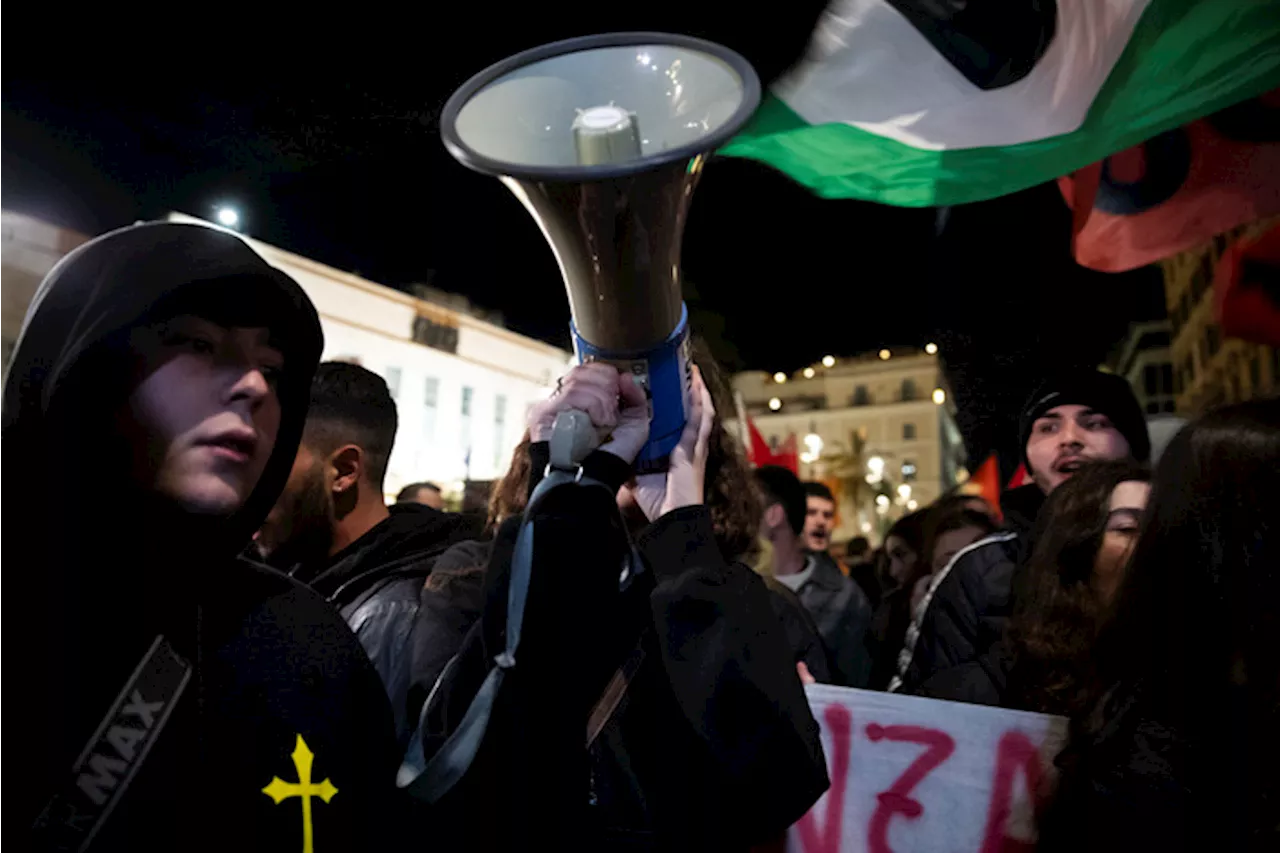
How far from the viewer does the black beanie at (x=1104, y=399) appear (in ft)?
10.2

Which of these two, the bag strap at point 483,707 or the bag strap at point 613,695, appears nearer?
the bag strap at point 483,707

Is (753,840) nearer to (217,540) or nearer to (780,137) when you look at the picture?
(217,540)

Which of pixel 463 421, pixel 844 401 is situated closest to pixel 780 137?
pixel 463 421

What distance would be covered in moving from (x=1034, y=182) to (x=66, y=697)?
11.9ft

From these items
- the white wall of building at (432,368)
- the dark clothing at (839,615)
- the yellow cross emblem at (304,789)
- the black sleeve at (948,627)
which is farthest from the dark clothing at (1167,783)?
the white wall of building at (432,368)

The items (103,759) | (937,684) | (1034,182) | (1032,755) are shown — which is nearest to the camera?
(103,759)

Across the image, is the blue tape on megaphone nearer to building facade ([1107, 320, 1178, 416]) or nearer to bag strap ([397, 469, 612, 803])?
bag strap ([397, 469, 612, 803])

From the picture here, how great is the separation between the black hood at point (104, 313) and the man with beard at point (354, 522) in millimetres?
923

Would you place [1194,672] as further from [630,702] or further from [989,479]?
[989,479]

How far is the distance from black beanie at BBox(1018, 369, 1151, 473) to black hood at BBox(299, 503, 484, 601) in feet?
6.63

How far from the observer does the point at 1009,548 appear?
9.25ft

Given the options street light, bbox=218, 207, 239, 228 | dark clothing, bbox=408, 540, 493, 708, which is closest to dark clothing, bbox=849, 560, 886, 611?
dark clothing, bbox=408, 540, 493, 708

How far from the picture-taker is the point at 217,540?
1335 millimetres

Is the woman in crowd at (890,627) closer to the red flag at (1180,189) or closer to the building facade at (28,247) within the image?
the red flag at (1180,189)
